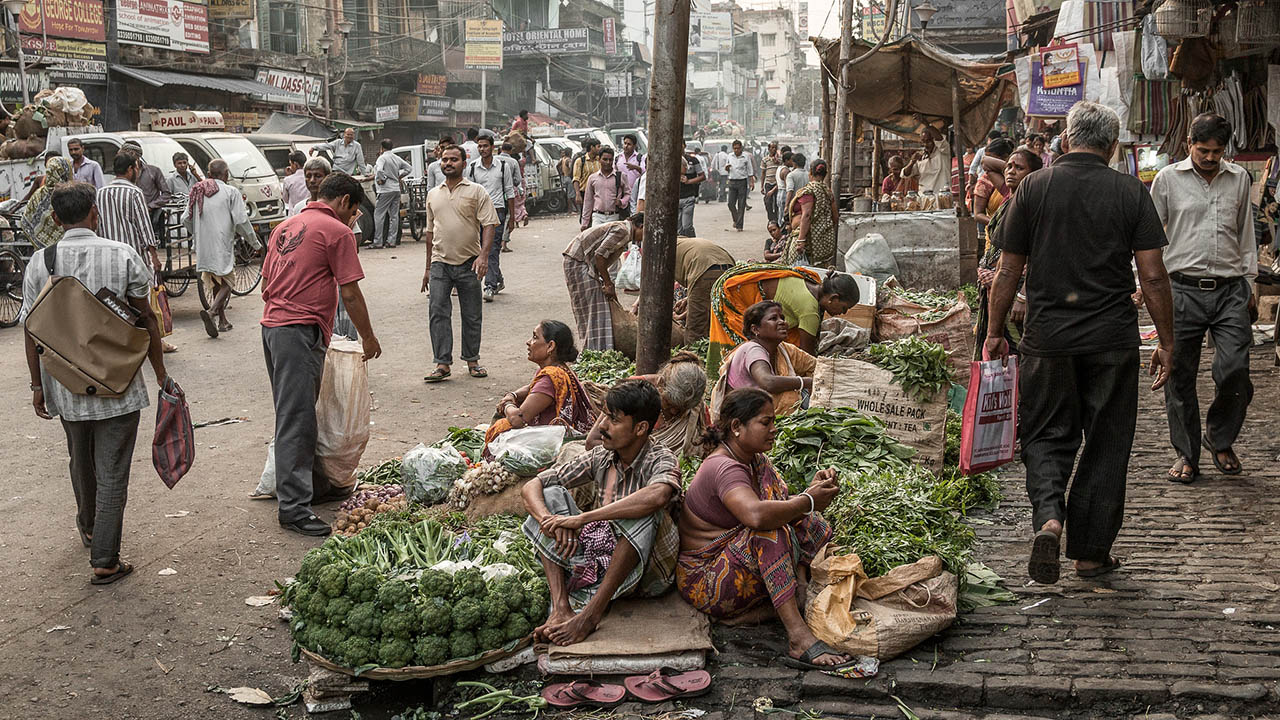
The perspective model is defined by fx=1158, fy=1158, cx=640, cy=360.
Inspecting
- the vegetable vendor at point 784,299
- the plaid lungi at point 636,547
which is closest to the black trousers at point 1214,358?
the vegetable vendor at point 784,299

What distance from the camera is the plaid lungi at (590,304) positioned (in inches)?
372

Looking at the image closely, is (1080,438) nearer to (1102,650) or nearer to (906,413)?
(1102,650)

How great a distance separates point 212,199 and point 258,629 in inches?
322

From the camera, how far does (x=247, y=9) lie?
29453 mm

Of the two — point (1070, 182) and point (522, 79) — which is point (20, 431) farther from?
point (522, 79)

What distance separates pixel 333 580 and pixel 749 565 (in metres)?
1.62

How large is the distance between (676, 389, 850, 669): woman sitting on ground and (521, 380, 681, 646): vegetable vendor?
119mm

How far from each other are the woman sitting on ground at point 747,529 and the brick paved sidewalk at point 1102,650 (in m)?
0.16

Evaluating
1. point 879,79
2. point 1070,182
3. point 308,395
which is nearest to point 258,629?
point 308,395

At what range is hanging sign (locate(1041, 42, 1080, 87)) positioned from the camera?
537 inches

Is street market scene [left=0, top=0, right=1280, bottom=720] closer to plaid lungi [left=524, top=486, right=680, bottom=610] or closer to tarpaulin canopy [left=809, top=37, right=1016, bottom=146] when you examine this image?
plaid lungi [left=524, top=486, right=680, bottom=610]

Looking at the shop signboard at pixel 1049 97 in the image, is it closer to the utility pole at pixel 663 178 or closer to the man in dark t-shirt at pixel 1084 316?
the utility pole at pixel 663 178

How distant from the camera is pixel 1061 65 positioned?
1378cm

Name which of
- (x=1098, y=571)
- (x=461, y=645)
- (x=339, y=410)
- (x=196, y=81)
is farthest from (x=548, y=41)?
(x=461, y=645)
